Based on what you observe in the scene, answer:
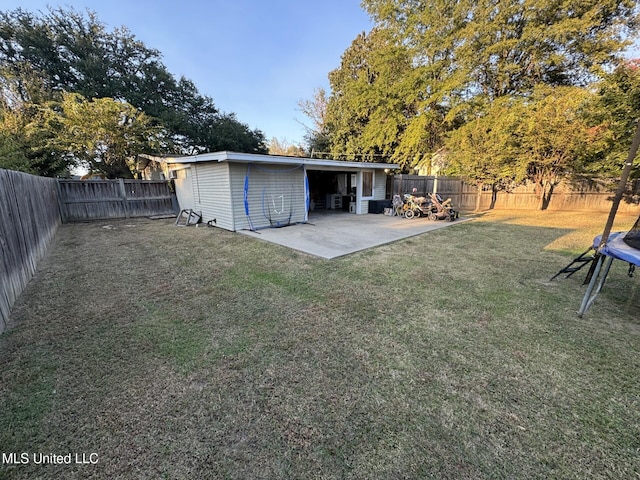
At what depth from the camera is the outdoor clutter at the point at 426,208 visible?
888cm

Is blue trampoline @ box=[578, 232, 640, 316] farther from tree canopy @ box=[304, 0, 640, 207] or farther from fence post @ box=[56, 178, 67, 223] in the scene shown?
fence post @ box=[56, 178, 67, 223]

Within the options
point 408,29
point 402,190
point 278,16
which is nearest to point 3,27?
point 278,16

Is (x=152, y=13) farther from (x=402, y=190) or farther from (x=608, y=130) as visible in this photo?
(x=608, y=130)

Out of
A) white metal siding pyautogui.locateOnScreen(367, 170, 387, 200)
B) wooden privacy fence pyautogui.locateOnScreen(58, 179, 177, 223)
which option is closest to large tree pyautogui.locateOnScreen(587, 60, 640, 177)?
white metal siding pyautogui.locateOnScreen(367, 170, 387, 200)

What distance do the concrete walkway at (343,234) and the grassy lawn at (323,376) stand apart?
5.10ft

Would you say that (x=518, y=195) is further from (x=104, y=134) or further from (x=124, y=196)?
(x=104, y=134)

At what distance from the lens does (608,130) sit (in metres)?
8.41

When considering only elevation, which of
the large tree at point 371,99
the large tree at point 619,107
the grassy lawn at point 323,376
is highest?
the large tree at point 371,99

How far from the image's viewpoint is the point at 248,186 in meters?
7.23

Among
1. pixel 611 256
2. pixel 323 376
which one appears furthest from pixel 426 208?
pixel 323 376

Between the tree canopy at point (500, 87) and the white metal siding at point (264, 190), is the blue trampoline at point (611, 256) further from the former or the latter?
the tree canopy at point (500, 87)

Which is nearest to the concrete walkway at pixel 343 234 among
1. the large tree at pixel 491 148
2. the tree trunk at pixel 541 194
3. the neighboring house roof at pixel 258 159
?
the neighboring house roof at pixel 258 159

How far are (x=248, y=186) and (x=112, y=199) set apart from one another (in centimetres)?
640

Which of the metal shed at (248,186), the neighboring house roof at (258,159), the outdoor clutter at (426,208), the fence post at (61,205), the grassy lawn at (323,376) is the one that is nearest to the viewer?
the grassy lawn at (323,376)
